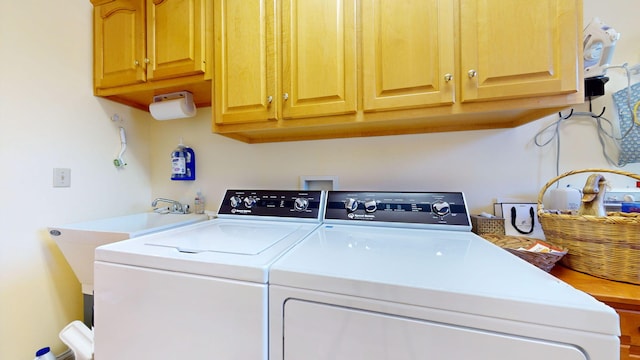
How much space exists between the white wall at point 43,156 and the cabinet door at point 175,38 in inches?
19.5

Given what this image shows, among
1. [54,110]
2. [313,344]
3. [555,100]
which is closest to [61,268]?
[54,110]

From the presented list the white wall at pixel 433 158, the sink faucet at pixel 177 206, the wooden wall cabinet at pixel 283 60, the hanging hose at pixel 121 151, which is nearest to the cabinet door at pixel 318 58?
the wooden wall cabinet at pixel 283 60

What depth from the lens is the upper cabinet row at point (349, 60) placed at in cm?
93

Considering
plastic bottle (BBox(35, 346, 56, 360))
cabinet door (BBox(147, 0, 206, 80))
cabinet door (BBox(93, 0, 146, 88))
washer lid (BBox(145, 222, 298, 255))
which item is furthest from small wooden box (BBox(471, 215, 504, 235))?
plastic bottle (BBox(35, 346, 56, 360))

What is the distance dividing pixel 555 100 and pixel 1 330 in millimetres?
2762

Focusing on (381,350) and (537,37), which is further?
(537,37)

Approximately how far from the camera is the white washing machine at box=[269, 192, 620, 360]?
46 cm

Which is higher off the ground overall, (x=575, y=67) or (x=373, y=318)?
(x=575, y=67)

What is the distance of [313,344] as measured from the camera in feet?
1.88

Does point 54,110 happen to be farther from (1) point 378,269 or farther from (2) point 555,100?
(2) point 555,100

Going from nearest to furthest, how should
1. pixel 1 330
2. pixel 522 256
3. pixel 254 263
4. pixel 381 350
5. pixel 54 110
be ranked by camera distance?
pixel 381 350, pixel 254 263, pixel 522 256, pixel 1 330, pixel 54 110

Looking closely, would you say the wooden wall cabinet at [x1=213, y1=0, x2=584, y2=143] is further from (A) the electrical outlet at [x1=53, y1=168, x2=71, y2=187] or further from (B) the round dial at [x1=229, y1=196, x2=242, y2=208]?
(A) the electrical outlet at [x1=53, y1=168, x2=71, y2=187]

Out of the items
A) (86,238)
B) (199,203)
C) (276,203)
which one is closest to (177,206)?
(199,203)

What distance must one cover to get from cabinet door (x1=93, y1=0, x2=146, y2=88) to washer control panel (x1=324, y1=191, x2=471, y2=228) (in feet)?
4.81
